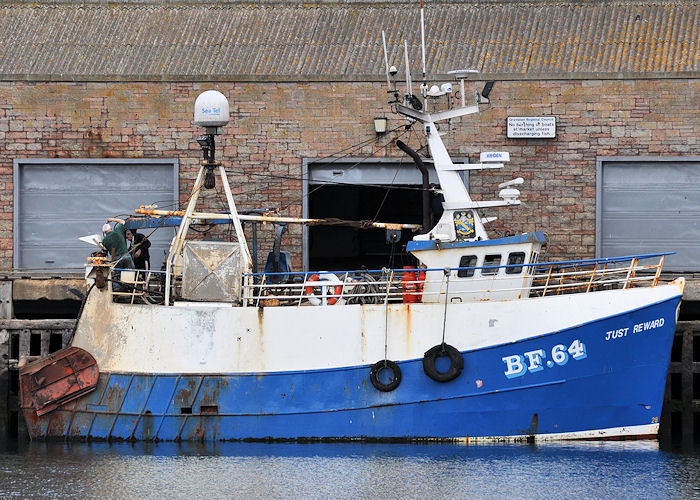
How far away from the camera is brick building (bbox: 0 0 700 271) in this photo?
2553 cm

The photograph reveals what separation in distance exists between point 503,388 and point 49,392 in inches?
255

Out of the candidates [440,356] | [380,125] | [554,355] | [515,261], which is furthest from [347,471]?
[380,125]

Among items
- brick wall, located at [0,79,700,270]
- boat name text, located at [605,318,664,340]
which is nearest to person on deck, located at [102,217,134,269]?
brick wall, located at [0,79,700,270]

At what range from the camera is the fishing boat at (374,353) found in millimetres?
19875

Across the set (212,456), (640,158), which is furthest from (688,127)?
(212,456)

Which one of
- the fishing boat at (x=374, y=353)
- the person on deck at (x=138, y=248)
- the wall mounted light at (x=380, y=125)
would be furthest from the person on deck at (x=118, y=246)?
the wall mounted light at (x=380, y=125)

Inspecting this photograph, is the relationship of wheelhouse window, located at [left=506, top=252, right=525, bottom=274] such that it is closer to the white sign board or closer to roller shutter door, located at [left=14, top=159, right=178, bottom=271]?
the white sign board

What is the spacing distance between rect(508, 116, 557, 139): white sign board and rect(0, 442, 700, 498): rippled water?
23.6 ft

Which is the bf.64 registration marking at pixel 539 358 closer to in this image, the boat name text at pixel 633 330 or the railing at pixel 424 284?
the boat name text at pixel 633 330

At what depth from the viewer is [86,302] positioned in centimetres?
2081

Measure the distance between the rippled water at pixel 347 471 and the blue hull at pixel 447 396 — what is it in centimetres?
25

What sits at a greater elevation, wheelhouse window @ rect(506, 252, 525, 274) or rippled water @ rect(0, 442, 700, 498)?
wheelhouse window @ rect(506, 252, 525, 274)

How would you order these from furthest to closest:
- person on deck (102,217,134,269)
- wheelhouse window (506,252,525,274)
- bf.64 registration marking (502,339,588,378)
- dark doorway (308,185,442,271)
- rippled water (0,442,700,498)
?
dark doorway (308,185,442,271), person on deck (102,217,134,269), wheelhouse window (506,252,525,274), bf.64 registration marking (502,339,588,378), rippled water (0,442,700,498)

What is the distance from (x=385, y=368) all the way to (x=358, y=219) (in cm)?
880
